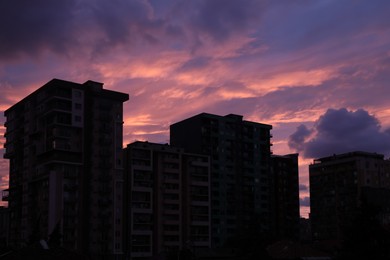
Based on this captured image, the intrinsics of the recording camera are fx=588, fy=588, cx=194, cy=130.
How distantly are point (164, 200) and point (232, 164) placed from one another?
28.8 meters

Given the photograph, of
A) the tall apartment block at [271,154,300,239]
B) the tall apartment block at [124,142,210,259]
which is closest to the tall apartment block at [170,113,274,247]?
the tall apartment block at [124,142,210,259]

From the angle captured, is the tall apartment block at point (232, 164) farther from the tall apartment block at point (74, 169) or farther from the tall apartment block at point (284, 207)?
the tall apartment block at point (74, 169)

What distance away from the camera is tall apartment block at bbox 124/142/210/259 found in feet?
487

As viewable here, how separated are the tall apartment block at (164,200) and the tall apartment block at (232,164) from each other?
22.0 feet

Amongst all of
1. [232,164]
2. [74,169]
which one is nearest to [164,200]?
[232,164]

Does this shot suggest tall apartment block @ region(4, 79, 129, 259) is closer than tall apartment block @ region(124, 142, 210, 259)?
Yes

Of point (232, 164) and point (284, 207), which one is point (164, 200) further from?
point (284, 207)

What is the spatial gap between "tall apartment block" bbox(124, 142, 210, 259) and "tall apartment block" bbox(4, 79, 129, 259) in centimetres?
793

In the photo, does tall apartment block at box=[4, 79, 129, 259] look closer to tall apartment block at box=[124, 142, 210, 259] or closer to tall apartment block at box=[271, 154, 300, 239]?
tall apartment block at box=[124, 142, 210, 259]

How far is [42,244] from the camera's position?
26891 mm

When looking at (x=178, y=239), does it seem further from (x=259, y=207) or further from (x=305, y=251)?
(x=305, y=251)

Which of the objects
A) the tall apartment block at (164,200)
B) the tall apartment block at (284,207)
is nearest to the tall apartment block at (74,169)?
the tall apartment block at (164,200)

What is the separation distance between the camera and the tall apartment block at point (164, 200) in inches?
5846

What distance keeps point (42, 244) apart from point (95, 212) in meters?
112
